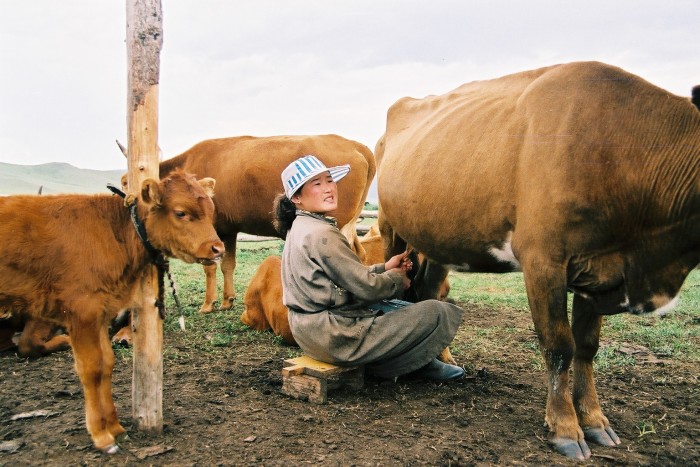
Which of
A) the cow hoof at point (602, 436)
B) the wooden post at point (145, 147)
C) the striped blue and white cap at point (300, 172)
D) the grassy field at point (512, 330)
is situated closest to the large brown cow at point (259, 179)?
the grassy field at point (512, 330)

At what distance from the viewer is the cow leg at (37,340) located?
5.63m

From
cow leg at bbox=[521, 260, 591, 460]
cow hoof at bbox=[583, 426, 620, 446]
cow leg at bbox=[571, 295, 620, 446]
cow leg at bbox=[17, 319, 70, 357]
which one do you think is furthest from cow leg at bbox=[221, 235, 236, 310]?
cow hoof at bbox=[583, 426, 620, 446]

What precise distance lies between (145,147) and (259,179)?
5164 millimetres

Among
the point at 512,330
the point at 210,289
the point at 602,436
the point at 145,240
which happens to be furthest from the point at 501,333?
the point at 145,240

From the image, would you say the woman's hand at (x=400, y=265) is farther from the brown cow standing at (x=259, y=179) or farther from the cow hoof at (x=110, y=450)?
the brown cow standing at (x=259, y=179)

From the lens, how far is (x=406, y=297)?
6.31m

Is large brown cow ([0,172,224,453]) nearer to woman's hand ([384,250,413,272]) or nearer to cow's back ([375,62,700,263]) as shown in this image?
woman's hand ([384,250,413,272])

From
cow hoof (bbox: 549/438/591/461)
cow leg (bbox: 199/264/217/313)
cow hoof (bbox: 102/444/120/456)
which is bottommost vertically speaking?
cow leg (bbox: 199/264/217/313)

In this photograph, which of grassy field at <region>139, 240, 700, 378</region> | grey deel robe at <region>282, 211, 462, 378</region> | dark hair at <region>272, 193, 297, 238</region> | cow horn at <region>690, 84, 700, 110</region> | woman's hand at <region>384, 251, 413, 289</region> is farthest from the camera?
grassy field at <region>139, 240, 700, 378</region>

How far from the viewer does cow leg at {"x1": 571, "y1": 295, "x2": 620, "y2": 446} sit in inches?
154

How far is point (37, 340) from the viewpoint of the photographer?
5652mm

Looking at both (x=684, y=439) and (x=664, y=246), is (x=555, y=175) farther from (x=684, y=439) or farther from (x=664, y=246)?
(x=684, y=439)

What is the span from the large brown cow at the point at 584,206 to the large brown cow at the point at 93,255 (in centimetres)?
202

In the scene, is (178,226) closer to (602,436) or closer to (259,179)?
(602,436)
